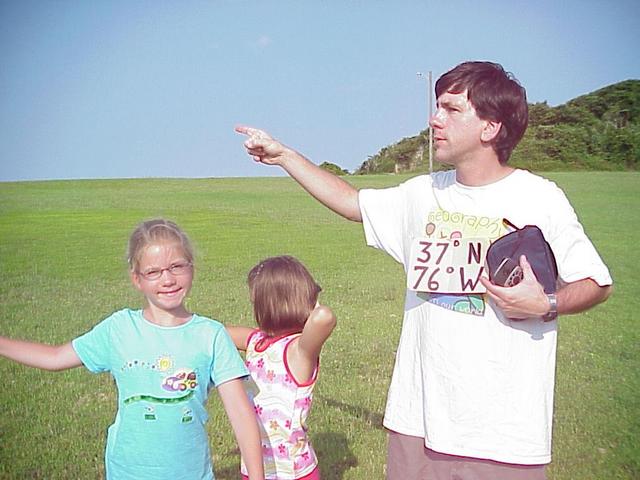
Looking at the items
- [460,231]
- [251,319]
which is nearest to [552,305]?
[460,231]

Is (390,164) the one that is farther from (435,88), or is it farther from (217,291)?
(435,88)

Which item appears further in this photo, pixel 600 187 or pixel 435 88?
pixel 600 187

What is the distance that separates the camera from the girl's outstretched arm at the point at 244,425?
7.23 ft

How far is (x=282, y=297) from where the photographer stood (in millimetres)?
2508

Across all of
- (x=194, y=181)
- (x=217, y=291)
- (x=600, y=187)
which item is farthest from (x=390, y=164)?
(x=194, y=181)

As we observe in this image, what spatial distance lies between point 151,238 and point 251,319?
4.55 metres

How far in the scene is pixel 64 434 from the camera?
4129 mm

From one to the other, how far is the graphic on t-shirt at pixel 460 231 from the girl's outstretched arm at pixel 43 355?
1.00m

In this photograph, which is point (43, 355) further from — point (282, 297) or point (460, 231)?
point (460, 231)

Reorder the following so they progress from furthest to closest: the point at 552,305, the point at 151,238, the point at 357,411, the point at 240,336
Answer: the point at 357,411 < the point at 240,336 < the point at 151,238 < the point at 552,305

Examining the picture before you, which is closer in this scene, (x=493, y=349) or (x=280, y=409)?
(x=493, y=349)

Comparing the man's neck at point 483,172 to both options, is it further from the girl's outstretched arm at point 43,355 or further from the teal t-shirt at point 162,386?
the girl's outstretched arm at point 43,355

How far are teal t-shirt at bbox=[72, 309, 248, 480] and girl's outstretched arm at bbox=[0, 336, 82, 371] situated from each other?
0.33 ft

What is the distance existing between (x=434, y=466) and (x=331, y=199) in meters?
0.86
